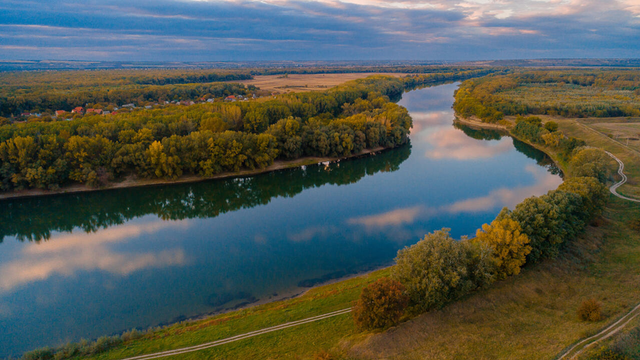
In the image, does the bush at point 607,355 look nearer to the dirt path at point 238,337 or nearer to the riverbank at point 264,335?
the riverbank at point 264,335

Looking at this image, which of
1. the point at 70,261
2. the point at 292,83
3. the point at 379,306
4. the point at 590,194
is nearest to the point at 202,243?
the point at 70,261

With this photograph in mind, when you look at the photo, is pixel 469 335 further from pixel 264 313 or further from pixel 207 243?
pixel 207 243

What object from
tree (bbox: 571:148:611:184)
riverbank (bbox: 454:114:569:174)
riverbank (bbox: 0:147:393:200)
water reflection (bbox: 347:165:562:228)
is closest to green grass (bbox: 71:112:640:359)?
water reflection (bbox: 347:165:562:228)

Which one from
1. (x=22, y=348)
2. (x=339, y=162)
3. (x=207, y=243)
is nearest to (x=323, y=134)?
(x=339, y=162)

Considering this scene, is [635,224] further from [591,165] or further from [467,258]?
[467,258]

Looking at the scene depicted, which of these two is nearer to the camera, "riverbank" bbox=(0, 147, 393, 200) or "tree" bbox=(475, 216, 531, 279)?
"tree" bbox=(475, 216, 531, 279)

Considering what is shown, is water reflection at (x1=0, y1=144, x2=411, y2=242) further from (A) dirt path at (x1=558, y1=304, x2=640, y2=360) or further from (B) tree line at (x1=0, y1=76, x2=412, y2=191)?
(A) dirt path at (x1=558, y1=304, x2=640, y2=360)

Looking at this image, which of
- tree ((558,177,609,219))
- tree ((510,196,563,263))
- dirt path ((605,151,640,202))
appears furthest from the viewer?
dirt path ((605,151,640,202))
